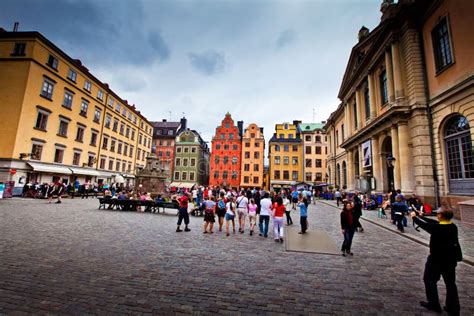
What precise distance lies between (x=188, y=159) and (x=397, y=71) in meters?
44.3

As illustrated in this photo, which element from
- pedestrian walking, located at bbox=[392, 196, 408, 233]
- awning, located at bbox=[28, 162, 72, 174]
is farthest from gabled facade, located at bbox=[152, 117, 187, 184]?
pedestrian walking, located at bbox=[392, 196, 408, 233]

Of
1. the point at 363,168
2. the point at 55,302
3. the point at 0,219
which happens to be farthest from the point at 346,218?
the point at 363,168

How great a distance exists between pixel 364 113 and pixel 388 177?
8.45 meters

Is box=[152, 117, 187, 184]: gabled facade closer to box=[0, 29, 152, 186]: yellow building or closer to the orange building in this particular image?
box=[0, 29, 152, 186]: yellow building

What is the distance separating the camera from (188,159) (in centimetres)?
5375

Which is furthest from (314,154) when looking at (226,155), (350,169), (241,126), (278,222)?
(278,222)

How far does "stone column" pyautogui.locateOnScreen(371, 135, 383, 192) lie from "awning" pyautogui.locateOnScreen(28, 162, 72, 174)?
34.5 m

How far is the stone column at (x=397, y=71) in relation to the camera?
1757 cm

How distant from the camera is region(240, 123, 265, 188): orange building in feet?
165

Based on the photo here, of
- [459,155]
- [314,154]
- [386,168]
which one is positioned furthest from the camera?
[314,154]

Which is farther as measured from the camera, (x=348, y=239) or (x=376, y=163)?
(x=376, y=163)

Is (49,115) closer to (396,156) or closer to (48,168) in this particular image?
(48,168)

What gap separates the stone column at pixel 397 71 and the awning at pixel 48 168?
34.8m

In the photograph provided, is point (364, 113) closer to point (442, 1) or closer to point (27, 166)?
point (442, 1)
